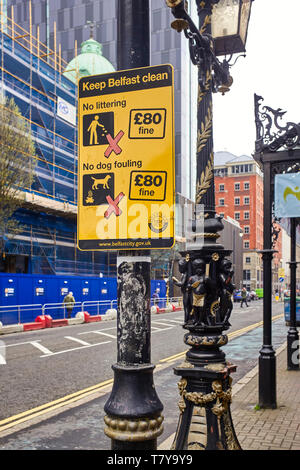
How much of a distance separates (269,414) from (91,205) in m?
5.46

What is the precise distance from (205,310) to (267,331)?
474cm

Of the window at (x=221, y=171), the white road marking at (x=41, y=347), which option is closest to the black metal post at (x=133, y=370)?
the white road marking at (x=41, y=347)

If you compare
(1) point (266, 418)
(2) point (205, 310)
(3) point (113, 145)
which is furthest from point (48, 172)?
(3) point (113, 145)

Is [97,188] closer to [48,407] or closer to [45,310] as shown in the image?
[48,407]

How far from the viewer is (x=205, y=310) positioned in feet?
12.2

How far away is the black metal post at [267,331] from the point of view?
768cm

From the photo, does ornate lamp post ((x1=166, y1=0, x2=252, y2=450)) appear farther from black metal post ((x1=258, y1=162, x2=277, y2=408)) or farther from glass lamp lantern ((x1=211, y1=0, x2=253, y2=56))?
black metal post ((x1=258, y1=162, x2=277, y2=408))

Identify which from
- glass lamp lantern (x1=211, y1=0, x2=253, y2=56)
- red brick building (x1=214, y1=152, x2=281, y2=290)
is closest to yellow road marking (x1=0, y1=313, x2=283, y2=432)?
glass lamp lantern (x1=211, y1=0, x2=253, y2=56)

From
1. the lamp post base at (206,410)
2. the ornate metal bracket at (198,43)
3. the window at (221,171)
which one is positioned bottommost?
the lamp post base at (206,410)

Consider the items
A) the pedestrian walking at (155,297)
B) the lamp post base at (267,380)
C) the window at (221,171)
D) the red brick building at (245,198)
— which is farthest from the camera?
the window at (221,171)

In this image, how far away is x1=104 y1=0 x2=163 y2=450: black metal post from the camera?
287cm

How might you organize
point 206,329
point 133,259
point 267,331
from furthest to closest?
point 267,331, point 206,329, point 133,259

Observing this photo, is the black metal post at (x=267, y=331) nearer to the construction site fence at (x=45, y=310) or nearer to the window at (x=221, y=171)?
the construction site fence at (x=45, y=310)

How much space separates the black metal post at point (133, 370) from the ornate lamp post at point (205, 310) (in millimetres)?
694
